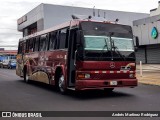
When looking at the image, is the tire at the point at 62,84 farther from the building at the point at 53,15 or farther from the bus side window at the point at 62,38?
the building at the point at 53,15

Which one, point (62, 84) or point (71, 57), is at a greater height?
point (71, 57)

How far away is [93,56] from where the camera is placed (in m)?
12.4

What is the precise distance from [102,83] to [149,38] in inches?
1165

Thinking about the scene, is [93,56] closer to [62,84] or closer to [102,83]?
[102,83]

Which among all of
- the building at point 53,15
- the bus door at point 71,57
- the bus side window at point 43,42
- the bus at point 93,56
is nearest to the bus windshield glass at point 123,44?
the bus at point 93,56

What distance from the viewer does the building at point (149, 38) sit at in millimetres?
39438

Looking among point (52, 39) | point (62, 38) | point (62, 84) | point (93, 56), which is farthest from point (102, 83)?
point (52, 39)

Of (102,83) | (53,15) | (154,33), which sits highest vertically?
(53,15)

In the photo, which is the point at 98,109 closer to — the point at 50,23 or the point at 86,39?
the point at 86,39

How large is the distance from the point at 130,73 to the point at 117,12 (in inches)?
1975

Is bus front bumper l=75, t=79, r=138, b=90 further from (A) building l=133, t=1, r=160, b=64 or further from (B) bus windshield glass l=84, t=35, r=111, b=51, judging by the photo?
(A) building l=133, t=1, r=160, b=64

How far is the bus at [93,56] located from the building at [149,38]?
26234 millimetres

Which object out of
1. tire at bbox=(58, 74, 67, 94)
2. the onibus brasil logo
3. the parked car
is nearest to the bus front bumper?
tire at bbox=(58, 74, 67, 94)

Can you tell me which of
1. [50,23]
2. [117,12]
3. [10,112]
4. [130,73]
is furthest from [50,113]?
[117,12]
